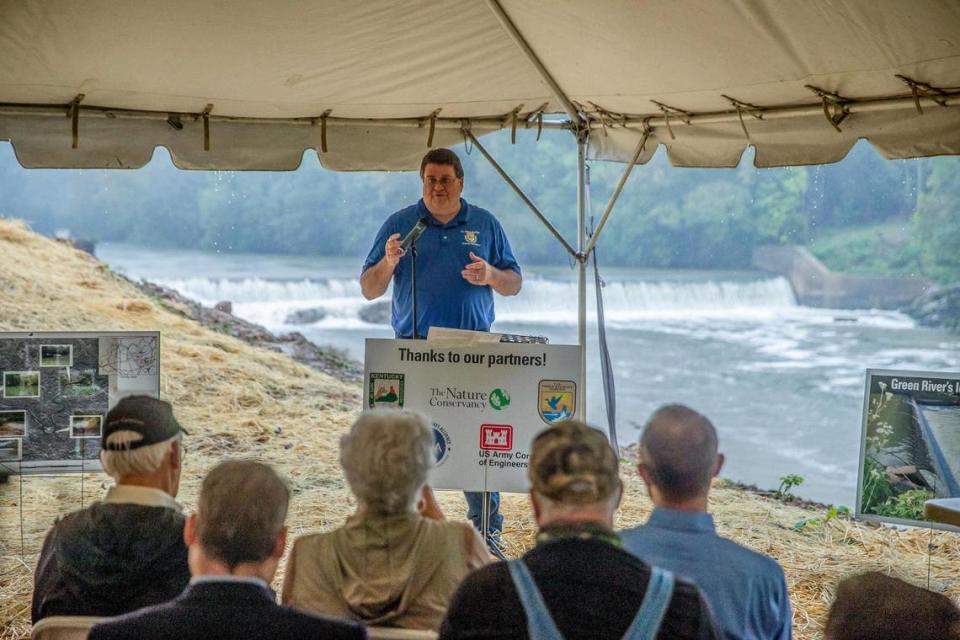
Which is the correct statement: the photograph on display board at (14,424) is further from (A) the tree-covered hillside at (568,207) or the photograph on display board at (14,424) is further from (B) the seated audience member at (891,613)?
(A) the tree-covered hillside at (568,207)

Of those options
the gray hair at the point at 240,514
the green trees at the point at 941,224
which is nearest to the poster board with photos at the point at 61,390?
the gray hair at the point at 240,514

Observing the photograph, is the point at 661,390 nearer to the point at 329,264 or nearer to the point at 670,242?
the point at 670,242

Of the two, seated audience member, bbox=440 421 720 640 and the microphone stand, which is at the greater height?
the microphone stand

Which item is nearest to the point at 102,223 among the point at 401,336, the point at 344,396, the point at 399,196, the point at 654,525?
the point at 399,196

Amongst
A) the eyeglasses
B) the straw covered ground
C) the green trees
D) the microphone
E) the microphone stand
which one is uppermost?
the green trees

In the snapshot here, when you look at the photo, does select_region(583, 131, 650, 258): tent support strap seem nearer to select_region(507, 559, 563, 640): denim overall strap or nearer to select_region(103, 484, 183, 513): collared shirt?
select_region(103, 484, 183, 513): collared shirt

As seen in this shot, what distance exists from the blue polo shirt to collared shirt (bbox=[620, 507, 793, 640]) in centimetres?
218

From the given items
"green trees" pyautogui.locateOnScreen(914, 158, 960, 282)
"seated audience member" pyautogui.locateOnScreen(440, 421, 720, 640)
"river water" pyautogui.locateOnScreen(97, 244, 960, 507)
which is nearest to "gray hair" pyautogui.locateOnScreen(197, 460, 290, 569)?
"seated audience member" pyautogui.locateOnScreen(440, 421, 720, 640)

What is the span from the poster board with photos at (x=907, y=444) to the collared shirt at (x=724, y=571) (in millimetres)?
1822

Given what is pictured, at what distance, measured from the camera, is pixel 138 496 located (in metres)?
2.07

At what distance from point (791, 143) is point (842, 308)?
1712cm

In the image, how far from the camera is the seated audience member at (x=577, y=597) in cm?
154

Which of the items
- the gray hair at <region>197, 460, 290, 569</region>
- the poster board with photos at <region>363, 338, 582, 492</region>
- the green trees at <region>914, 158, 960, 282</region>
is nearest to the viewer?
the gray hair at <region>197, 460, 290, 569</region>

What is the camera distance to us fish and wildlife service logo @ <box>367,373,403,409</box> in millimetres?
3447
